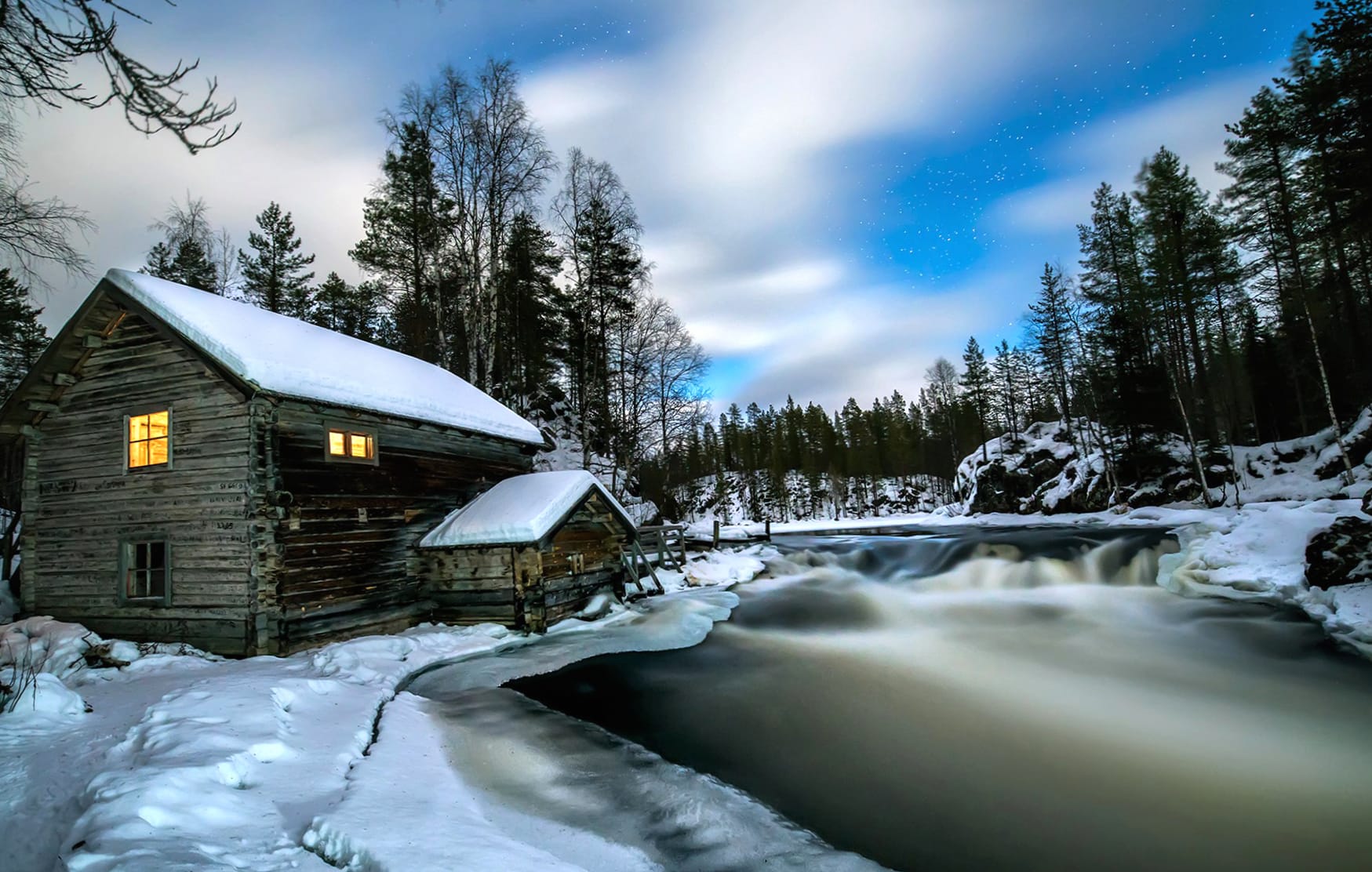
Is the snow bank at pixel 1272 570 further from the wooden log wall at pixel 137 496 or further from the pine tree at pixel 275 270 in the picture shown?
the pine tree at pixel 275 270

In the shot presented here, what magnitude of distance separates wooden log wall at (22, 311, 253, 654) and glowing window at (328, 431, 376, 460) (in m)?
1.48

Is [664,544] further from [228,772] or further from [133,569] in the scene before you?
[228,772]

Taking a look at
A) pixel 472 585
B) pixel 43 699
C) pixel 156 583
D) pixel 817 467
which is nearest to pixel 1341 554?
pixel 472 585

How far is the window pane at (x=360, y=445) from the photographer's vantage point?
453 inches

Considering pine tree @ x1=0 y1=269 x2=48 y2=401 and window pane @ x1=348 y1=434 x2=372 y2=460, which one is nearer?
window pane @ x1=348 y1=434 x2=372 y2=460

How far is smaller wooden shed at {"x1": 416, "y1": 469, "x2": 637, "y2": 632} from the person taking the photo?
1222cm

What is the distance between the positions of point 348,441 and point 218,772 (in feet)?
26.6

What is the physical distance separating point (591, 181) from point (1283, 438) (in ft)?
122

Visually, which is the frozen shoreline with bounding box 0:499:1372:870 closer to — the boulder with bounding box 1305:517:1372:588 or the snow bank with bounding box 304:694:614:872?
the snow bank with bounding box 304:694:614:872

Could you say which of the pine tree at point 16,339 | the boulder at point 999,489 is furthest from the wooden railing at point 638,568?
the boulder at point 999,489

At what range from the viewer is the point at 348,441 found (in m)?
11.4

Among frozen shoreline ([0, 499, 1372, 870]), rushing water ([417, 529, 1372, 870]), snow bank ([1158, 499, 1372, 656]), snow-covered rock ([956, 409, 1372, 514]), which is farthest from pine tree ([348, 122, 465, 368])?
snow-covered rock ([956, 409, 1372, 514])

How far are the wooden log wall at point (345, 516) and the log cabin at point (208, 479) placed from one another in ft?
0.11

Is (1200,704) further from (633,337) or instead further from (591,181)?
(591,181)
